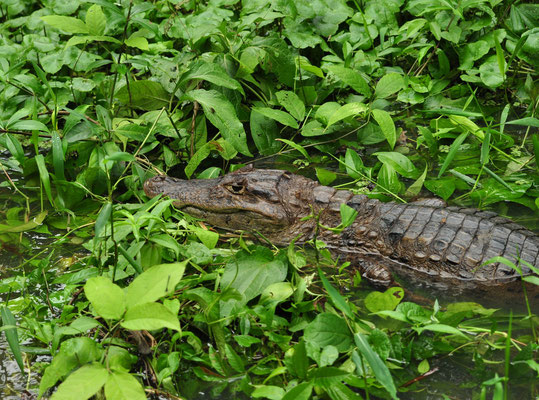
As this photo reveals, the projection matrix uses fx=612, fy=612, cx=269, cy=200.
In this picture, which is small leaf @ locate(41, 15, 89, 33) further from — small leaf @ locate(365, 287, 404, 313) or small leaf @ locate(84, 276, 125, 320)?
small leaf @ locate(365, 287, 404, 313)

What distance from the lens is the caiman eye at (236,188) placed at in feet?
14.8

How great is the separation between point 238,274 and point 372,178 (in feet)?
6.25

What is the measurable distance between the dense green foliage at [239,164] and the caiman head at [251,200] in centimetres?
17

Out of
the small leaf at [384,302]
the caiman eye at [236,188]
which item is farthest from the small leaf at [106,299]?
the caiman eye at [236,188]

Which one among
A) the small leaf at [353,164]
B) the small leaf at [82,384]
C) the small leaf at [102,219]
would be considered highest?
the small leaf at [102,219]

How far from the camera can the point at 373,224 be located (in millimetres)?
4281

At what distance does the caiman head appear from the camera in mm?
4484

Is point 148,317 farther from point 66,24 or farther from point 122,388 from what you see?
point 66,24

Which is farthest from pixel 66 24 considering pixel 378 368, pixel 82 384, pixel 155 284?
pixel 378 368

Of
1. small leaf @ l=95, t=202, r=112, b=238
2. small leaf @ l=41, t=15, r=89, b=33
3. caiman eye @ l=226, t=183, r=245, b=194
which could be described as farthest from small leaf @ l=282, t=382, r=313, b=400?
small leaf @ l=41, t=15, r=89, b=33

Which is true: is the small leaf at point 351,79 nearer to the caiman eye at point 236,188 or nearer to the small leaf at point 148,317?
the caiman eye at point 236,188

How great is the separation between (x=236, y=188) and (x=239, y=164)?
1.49 ft

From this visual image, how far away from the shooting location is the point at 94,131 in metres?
4.42

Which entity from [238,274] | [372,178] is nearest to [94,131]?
[238,274]
